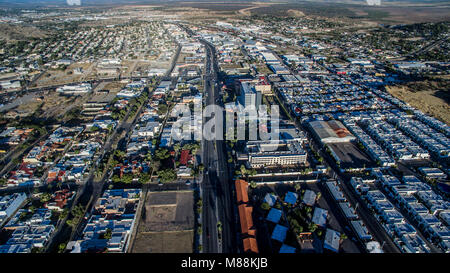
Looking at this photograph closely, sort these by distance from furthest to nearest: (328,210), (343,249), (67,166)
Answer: (67,166)
(328,210)
(343,249)

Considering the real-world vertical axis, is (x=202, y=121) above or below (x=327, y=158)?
Answer: above

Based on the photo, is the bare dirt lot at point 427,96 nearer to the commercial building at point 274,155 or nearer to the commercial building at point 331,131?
the commercial building at point 331,131

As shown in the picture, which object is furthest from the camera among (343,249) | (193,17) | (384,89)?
(193,17)

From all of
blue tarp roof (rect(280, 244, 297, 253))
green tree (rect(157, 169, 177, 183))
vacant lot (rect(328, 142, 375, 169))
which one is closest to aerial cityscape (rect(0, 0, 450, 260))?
blue tarp roof (rect(280, 244, 297, 253))

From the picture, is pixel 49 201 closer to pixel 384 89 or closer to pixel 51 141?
pixel 51 141

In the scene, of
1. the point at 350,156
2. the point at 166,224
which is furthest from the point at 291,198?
the point at 166,224

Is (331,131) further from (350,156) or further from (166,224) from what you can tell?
(166,224)

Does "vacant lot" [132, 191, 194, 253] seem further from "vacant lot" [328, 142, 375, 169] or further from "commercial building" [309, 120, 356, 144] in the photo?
"commercial building" [309, 120, 356, 144]

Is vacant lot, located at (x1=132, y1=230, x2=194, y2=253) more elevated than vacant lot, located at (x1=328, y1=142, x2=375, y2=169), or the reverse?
vacant lot, located at (x1=328, y1=142, x2=375, y2=169)

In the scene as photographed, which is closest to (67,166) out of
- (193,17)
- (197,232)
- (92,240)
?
(92,240)
